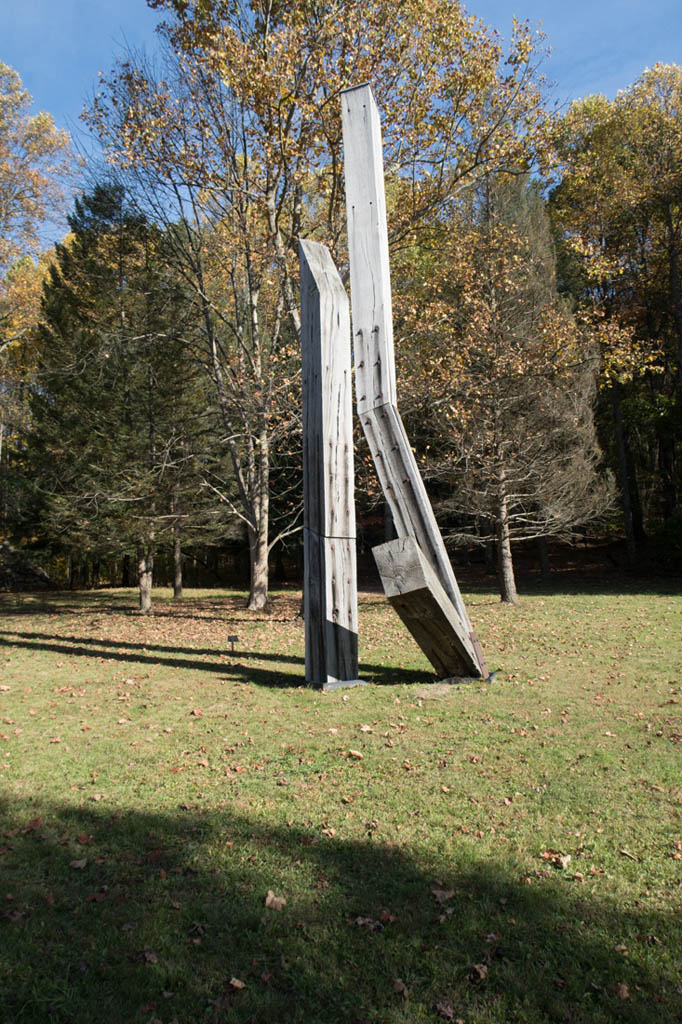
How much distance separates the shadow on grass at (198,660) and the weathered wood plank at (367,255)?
10.8 feet

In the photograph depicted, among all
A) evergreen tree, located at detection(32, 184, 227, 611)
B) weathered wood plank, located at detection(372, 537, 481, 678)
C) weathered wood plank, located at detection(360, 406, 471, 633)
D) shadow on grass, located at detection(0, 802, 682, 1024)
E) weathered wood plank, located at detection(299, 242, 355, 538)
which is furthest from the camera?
evergreen tree, located at detection(32, 184, 227, 611)

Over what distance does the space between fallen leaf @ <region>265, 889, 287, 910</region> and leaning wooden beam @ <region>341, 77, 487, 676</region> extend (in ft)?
13.5

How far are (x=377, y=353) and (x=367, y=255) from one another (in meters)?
1.15

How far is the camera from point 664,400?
21.8 m

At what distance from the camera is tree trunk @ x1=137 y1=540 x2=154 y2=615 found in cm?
1755

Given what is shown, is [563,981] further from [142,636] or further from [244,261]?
[244,261]

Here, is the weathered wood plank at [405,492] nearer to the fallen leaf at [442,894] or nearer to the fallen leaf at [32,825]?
the fallen leaf at [442,894]

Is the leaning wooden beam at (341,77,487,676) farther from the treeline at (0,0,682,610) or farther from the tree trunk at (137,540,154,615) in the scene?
the tree trunk at (137,540,154,615)

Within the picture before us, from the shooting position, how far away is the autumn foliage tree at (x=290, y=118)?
40.9ft

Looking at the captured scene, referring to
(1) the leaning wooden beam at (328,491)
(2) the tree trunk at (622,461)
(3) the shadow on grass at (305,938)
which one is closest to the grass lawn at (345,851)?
(3) the shadow on grass at (305,938)

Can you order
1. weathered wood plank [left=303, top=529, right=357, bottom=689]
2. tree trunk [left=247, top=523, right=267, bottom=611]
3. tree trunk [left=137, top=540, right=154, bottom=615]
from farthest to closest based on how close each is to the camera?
tree trunk [left=137, top=540, right=154, bottom=615], tree trunk [left=247, top=523, right=267, bottom=611], weathered wood plank [left=303, top=529, right=357, bottom=689]

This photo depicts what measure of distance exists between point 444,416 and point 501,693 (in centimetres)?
989

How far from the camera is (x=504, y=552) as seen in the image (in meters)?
16.3

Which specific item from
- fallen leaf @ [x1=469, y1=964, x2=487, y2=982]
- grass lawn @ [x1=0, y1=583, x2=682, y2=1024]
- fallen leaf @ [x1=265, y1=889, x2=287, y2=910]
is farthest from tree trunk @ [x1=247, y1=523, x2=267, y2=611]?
fallen leaf @ [x1=469, y1=964, x2=487, y2=982]
